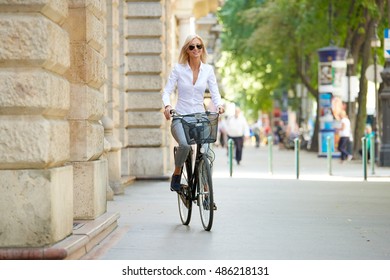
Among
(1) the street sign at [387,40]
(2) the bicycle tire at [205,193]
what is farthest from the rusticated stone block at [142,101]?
(2) the bicycle tire at [205,193]

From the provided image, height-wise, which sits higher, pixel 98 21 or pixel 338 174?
pixel 98 21

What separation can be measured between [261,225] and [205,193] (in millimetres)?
1319

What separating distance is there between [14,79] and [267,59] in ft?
142

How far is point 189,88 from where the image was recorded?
1151 cm

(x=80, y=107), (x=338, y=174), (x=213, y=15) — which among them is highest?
(x=213, y=15)

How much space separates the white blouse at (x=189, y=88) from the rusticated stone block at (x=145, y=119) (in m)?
9.49

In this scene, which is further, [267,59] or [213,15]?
[267,59]

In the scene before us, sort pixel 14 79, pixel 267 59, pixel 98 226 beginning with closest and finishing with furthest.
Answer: pixel 14 79, pixel 98 226, pixel 267 59

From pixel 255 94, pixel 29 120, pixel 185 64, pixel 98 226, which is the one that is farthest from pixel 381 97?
pixel 255 94

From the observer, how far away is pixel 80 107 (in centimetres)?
1040

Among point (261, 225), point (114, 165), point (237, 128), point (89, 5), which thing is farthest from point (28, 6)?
point (237, 128)

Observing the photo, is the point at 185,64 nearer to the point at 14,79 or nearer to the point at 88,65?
the point at 88,65

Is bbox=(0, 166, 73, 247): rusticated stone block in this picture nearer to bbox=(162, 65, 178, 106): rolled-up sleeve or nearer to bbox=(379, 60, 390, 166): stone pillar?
bbox=(162, 65, 178, 106): rolled-up sleeve

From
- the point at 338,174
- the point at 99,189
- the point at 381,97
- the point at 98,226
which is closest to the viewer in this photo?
the point at 98,226
